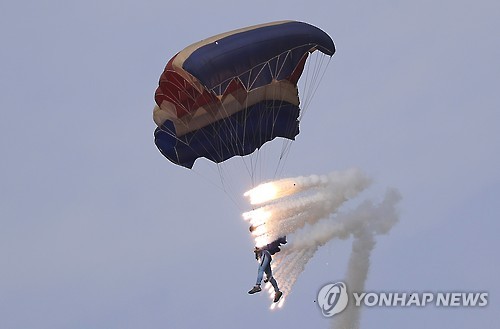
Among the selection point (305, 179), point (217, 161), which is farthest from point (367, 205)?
point (217, 161)

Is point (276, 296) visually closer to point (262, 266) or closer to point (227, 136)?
point (262, 266)

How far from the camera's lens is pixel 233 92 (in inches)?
2172

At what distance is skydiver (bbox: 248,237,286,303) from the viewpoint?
52781mm

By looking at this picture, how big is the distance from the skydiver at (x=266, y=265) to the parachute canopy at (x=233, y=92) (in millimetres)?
4560

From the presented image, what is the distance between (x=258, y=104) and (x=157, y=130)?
4.00 metres

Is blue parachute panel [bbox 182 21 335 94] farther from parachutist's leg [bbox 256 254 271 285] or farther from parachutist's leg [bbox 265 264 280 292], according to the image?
parachutist's leg [bbox 265 264 280 292]

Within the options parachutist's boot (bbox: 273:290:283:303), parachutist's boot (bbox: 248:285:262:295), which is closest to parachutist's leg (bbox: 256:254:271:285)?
parachutist's boot (bbox: 248:285:262:295)

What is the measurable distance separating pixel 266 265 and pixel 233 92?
676 centimetres

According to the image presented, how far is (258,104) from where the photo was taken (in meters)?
55.9

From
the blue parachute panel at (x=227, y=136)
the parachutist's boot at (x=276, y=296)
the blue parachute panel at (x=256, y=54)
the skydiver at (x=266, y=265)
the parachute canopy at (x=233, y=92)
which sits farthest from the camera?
the blue parachute panel at (x=227, y=136)

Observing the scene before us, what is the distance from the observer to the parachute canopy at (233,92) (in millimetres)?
52438

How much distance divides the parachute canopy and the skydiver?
15.0 feet

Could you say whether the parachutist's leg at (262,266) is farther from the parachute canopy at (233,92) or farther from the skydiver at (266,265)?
the parachute canopy at (233,92)

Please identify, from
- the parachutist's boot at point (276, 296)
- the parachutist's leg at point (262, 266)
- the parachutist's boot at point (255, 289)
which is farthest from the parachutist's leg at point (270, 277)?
the parachutist's boot at point (255, 289)
